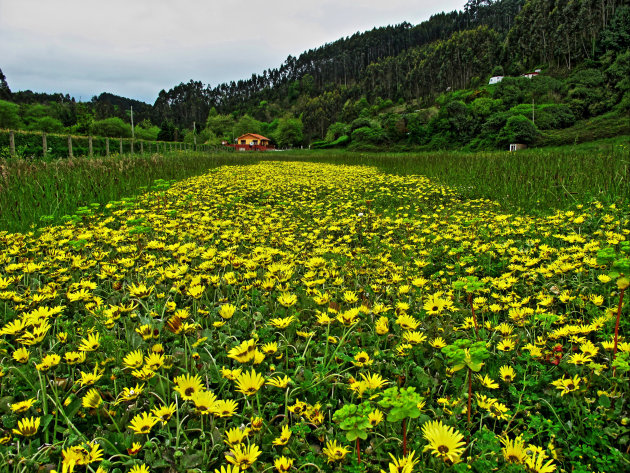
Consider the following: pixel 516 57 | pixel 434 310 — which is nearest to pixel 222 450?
pixel 434 310

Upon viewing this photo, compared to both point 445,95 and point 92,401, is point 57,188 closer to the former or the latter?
point 92,401

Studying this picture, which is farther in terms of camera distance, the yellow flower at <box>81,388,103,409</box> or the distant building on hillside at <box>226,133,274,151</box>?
the distant building on hillside at <box>226,133,274,151</box>

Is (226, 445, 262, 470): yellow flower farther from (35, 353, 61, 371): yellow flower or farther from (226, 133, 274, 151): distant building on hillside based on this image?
(226, 133, 274, 151): distant building on hillside

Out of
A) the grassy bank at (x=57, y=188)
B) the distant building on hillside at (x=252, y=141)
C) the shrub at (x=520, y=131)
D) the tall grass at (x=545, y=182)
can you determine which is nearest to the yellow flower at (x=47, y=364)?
the grassy bank at (x=57, y=188)

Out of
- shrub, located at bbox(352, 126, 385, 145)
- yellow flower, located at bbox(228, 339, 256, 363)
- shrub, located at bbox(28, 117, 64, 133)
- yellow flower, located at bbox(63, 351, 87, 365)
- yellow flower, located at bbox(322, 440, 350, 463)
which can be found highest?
shrub, located at bbox(28, 117, 64, 133)

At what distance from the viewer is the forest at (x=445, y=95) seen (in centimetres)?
2903

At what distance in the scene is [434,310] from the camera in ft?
5.05

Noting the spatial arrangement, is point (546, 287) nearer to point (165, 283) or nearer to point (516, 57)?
point (165, 283)

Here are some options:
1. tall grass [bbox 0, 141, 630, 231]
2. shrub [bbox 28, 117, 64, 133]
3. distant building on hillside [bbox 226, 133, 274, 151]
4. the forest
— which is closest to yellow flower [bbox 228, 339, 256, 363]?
tall grass [bbox 0, 141, 630, 231]

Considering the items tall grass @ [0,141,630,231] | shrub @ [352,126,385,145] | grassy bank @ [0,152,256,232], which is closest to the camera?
grassy bank @ [0,152,256,232]

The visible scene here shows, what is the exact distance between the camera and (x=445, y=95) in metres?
52.8

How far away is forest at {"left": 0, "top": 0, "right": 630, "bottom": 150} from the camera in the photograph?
29031 mm

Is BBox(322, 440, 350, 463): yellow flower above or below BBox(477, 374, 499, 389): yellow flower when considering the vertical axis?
below

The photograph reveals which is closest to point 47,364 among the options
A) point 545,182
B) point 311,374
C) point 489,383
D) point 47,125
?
point 311,374
